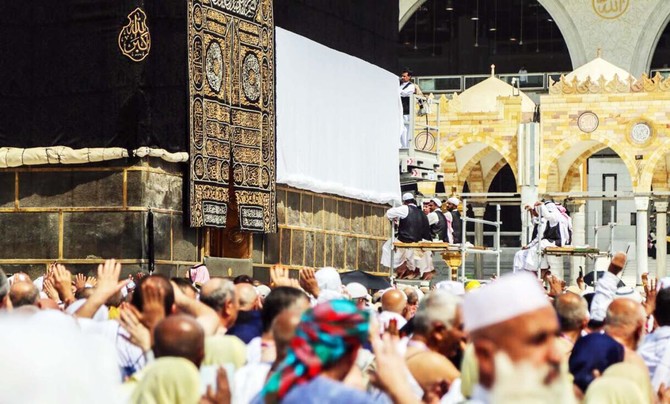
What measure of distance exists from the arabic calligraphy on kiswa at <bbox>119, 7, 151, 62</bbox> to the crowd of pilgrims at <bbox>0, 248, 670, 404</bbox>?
8.17 meters

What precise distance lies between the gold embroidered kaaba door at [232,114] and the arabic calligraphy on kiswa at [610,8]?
19609 mm

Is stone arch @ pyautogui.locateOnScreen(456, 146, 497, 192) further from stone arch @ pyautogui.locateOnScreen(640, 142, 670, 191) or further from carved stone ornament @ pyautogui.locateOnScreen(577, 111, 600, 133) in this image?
stone arch @ pyautogui.locateOnScreen(640, 142, 670, 191)

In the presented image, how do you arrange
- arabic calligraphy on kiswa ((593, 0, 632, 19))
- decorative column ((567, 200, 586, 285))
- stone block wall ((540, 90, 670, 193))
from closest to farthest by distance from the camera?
stone block wall ((540, 90, 670, 193))
decorative column ((567, 200, 586, 285))
arabic calligraphy on kiswa ((593, 0, 632, 19))

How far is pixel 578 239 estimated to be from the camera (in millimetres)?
32188

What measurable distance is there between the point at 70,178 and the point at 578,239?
1783 centimetres

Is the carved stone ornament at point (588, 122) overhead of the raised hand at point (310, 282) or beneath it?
overhead

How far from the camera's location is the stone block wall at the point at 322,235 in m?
18.7

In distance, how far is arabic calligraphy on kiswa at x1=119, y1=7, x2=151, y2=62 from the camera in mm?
16219

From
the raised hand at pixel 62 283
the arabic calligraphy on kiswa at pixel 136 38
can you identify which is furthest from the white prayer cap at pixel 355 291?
the arabic calligraphy on kiswa at pixel 136 38

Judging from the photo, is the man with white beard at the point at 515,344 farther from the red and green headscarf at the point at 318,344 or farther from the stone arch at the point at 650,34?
the stone arch at the point at 650,34

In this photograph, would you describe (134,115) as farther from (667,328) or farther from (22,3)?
(667,328)

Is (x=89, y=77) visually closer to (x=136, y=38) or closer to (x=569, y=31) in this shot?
(x=136, y=38)

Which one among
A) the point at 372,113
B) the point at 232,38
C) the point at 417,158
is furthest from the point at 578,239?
the point at 232,38

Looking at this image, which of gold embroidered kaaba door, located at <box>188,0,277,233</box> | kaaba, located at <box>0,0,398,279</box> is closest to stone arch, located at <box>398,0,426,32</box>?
gold embroidered kaaba door, located at <box>188,0,277,233</box>
